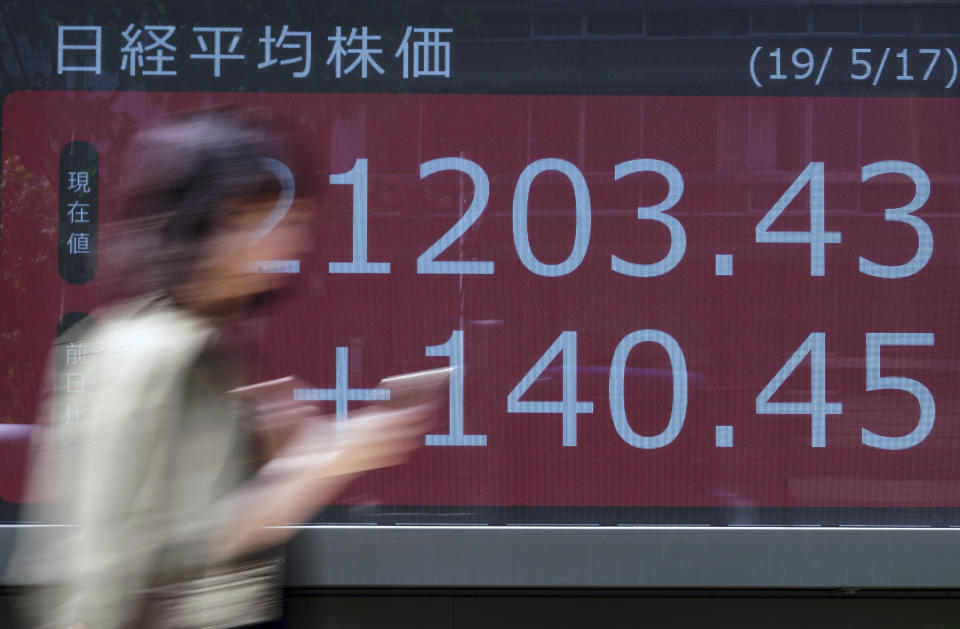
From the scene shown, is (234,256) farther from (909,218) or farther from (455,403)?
(909,218)

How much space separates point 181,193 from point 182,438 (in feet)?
1.07

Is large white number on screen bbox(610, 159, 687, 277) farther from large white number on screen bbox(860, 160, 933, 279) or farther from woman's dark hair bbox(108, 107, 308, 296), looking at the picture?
woman's dark hair bbox(108, 107, 308, 296)

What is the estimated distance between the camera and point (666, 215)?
2.79 m

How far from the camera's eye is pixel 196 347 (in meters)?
1.30

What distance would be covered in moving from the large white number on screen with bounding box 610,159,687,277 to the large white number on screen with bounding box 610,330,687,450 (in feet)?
0.59

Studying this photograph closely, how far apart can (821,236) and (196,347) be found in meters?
2.01

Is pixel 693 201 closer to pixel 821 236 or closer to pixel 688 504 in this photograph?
pixel 821 236

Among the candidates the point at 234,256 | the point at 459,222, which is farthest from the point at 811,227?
the point at 234,256

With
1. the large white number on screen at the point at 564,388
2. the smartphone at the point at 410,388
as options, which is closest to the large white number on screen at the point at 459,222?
the large white number on screen at the point at 564,388

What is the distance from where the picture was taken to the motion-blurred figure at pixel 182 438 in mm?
1244

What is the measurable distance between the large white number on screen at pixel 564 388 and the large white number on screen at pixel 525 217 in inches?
7.5

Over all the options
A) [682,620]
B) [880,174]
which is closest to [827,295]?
[880,174]

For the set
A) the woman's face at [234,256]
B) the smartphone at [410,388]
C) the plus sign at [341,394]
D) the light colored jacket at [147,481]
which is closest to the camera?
the light colored jacket at [147,481]

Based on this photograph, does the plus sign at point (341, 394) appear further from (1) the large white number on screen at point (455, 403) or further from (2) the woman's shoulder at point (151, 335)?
(2) the woman's shoulder at point (151, 335)
